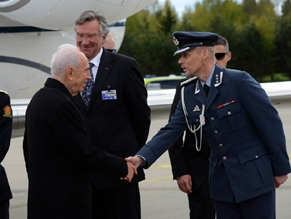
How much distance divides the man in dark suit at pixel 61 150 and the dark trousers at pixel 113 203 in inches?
26.9

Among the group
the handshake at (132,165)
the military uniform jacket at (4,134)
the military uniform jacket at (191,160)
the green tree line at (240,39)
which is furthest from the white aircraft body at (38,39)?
the green tree line at (240,39)

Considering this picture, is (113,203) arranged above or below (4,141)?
below

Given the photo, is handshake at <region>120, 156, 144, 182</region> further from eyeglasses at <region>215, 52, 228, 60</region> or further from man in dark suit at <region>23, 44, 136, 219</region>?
eyeglasses at <region>215, 52, 228, 60</region>

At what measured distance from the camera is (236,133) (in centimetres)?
402

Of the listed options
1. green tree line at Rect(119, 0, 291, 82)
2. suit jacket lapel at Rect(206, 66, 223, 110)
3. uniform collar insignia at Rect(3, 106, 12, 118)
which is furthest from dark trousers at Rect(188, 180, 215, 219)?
green tree line at Rect(119, 0, 291, 82)

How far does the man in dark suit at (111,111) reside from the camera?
474 centimetres

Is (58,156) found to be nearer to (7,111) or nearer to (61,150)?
(61,150)

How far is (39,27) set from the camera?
8.85 metres

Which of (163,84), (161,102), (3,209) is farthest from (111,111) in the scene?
(163,84)

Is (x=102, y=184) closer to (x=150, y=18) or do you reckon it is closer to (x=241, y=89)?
(x=241, y=89)

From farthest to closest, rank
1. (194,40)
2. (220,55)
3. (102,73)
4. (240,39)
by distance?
(240,39)
(220,55)
(102,73)
(194,40)

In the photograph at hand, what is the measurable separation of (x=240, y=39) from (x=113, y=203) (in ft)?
184

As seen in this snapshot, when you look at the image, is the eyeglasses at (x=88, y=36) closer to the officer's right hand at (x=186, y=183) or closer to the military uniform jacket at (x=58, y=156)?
the military uniform jacket at (x=58, y=156)

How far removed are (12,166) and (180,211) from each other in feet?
15.8
